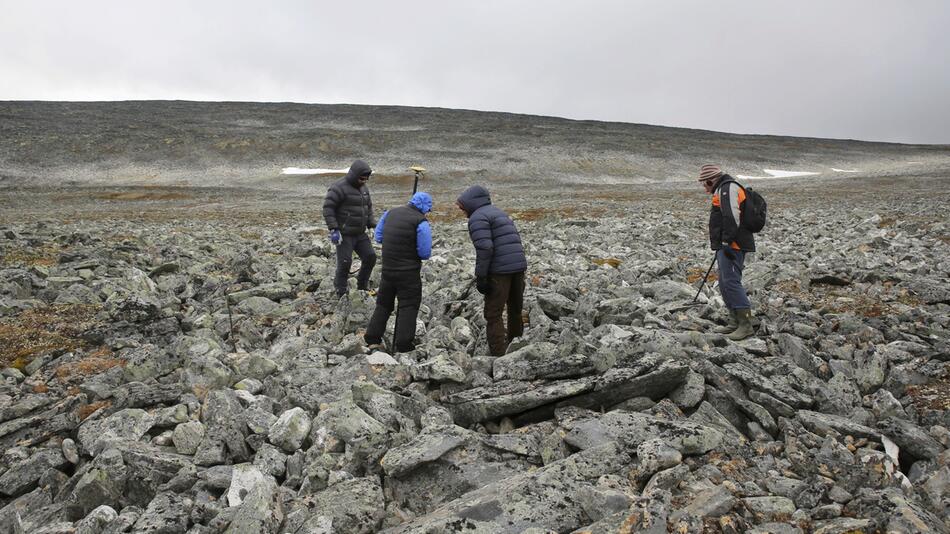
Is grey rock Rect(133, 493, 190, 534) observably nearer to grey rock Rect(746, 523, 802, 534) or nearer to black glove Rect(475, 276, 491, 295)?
grey rock Rect(746, 523, 802, 534)

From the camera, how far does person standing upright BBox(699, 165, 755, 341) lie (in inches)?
288

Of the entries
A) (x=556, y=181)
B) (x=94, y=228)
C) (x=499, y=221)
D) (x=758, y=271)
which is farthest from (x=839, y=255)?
(x=556, y=181)

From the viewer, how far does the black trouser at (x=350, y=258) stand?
9.33 m

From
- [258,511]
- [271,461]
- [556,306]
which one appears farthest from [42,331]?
[556,306]

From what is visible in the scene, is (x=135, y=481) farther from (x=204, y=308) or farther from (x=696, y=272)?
(x=696, y=272)

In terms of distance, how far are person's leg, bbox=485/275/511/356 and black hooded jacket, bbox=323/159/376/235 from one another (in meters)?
3.26

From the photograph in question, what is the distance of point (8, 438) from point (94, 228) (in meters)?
17.9

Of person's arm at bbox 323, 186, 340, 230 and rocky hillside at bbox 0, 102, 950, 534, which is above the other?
person's arm at bbox 323, 186, 340, 230

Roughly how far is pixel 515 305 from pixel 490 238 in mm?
1119

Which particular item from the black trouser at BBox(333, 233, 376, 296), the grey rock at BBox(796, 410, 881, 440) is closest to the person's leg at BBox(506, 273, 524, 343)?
the black trouser at BBox(333, 233, 376, 296)

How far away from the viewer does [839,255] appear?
487 inches

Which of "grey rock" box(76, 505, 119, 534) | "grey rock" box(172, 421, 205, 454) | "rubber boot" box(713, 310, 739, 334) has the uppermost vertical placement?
"rubber boot" box(713, 310, 739, 334)

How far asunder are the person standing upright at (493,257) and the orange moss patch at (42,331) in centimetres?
539

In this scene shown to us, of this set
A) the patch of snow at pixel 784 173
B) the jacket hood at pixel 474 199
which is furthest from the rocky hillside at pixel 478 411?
the patch of snow at pixel 784 173
